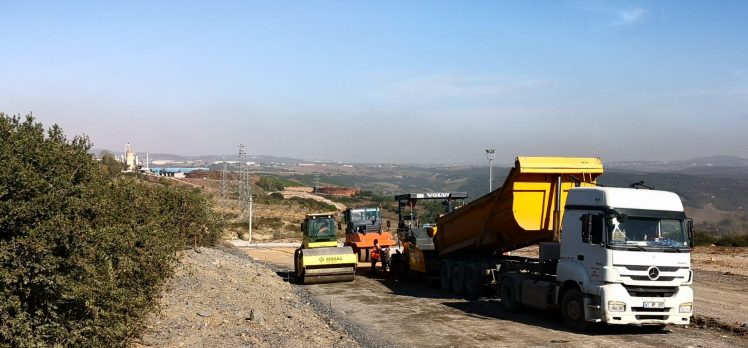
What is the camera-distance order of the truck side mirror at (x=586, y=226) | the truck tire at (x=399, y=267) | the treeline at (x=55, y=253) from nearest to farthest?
the treeline at (x=55, y=253), the truck side mirror at (x=586, y=226), the truck tire at (x=399, y=267)

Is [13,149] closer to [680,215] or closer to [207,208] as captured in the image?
[680,215]

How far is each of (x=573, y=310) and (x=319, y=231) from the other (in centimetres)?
1247

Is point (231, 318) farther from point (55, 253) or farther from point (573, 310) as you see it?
point (573, 310)

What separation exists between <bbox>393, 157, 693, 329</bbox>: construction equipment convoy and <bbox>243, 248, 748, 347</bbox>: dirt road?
49 centimetres

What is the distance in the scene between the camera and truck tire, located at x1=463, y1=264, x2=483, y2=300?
19094 mm

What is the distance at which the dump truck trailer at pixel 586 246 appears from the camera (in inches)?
533

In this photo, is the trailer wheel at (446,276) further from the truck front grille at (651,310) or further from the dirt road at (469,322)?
the truck front grille at (651,310)

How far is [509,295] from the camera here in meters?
17.1

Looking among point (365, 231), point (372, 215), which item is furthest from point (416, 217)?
point (365, 231)

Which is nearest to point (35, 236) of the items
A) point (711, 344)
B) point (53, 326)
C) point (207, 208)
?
point (53, 326)

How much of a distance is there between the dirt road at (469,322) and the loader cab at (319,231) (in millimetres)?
2476

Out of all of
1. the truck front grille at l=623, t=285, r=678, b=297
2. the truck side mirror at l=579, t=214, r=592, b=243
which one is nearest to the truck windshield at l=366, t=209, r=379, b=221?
the truck side mirror at l=579, t=214, r=592, b=243

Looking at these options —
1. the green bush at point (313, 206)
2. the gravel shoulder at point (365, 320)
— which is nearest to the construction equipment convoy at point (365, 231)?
the gravel shoulder at point (365, 320)

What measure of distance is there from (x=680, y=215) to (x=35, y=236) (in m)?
12.4
